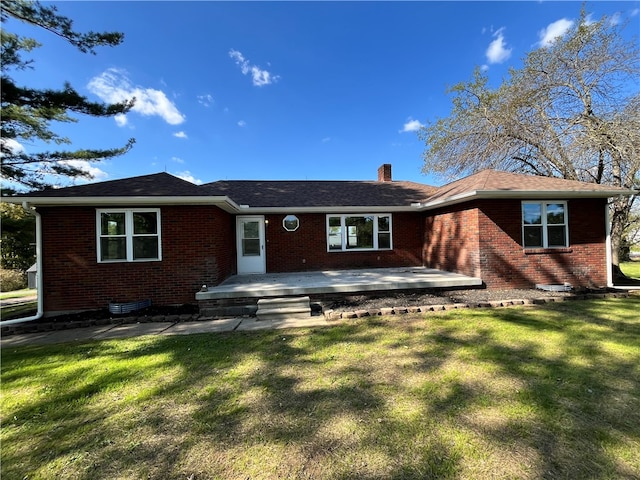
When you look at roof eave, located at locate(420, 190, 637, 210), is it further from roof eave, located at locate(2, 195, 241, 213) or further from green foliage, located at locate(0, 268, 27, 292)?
green foliage, located at locate(0, 268, 27, 292)

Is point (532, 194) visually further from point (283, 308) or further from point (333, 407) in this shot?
point (333, 407)

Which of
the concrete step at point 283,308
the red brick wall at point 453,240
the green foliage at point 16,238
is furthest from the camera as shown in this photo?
the green foliage at point 16,238

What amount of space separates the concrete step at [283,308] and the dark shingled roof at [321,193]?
4.17 m

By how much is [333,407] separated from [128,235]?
6.94 m

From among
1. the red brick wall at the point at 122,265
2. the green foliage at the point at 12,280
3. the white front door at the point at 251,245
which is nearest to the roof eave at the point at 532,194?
the white front door at the point at 251,245

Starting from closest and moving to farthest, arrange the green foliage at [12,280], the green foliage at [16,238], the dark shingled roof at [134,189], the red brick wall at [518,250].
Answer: the dark shingled roof at [134,189] → the red brick wall at [518,250] → the green foliage at [16,238] → the green foliage at [12,280]

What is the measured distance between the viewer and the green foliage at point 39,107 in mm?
8312

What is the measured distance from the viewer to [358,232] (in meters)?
10.8

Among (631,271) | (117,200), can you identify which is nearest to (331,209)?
(117,200)

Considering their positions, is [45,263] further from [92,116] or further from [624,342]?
[624,342]

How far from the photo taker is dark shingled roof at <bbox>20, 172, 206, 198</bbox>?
6.77 m

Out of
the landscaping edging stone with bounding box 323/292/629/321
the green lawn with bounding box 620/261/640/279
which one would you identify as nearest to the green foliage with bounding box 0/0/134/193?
the landscaping edging stone with bounding box 323/292/629/321

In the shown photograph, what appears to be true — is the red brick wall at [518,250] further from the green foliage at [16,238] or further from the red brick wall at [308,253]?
the green foliage at [16,238]

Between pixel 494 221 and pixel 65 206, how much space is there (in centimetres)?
1132
